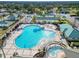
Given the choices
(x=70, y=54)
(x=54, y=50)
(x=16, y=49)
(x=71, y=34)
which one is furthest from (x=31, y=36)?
(x=70, y=54)

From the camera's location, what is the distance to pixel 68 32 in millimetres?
5844

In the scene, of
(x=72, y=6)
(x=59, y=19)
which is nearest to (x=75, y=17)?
(x=59, y=19)

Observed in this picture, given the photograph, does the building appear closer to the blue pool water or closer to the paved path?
the blue pool water

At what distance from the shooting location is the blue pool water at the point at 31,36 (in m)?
5.17

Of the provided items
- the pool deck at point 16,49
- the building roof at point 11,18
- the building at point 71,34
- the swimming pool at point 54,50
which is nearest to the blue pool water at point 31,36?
the pool deck at point 16,49

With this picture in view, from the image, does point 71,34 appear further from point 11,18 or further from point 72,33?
point 11,18

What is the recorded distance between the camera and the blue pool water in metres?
5.17

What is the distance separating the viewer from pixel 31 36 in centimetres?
593

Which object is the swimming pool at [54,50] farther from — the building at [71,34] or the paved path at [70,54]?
the building at [71,34]

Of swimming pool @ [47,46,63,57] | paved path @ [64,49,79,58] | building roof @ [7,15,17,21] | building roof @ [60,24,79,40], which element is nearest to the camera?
paved path @ [64,49,79,58]

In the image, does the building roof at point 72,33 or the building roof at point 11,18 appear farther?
the building roof at point 11,18

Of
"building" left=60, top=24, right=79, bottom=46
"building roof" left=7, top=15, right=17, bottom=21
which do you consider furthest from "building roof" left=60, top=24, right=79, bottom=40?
"building roof" left=7, top=15, right=17, bottom=21

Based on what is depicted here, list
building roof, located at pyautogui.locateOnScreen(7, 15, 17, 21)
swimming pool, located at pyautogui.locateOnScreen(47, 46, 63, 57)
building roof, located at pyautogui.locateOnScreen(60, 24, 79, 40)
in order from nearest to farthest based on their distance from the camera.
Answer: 1. swimming pool, located at pyautogui.locateOnScreen(47, 46, 63, 57)
2. building roof, located at pyautogui.locateOnScreen(60, 24, 79, 40)
3. building roof, located at pyautogui.locateOnScreen(7, 15, 17, 21)

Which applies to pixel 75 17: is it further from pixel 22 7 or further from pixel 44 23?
pixel 22 7
